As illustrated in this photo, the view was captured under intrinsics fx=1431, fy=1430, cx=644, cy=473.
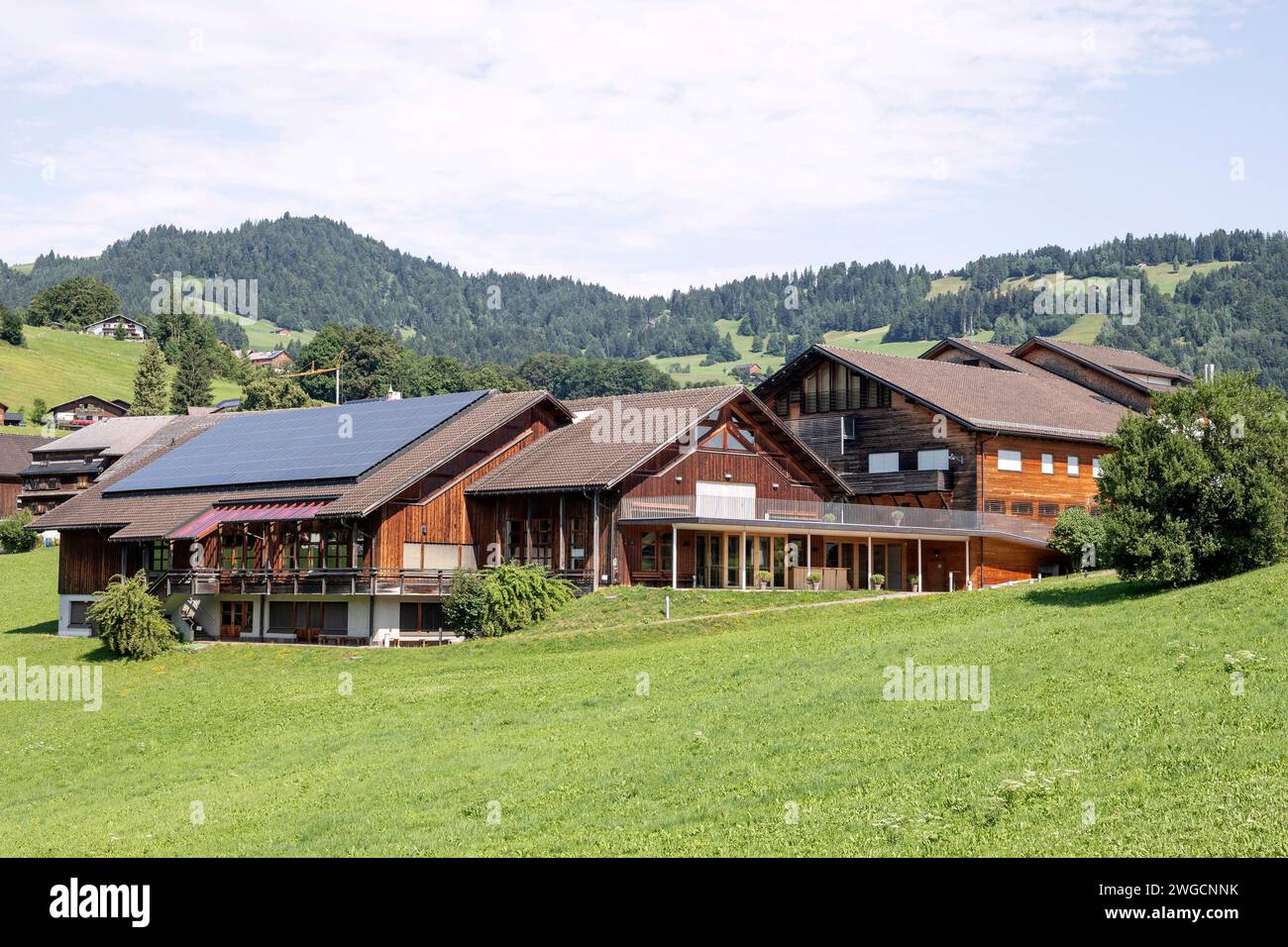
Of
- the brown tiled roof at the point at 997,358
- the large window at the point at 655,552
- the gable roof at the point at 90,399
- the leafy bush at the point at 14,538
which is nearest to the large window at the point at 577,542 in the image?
the large window at the point at 655,552

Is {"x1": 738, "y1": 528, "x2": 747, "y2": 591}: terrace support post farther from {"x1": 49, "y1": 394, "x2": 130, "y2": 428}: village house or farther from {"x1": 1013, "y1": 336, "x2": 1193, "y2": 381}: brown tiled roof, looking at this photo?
{"x1": 49, "y1": 394, "x2": 130, "y2": 428}: village house

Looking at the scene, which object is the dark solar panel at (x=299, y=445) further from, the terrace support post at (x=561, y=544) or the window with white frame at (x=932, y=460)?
the window with white frame at (x=932, y=460)

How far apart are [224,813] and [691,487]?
30943mm

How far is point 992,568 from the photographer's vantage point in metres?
57.3

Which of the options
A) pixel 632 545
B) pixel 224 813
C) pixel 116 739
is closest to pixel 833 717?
pixel 224 813

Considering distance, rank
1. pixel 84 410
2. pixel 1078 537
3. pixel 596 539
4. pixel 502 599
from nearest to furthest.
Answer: pixel 502 599 → pixel 596 539 → pixel 1078 537 → pixel 84 410

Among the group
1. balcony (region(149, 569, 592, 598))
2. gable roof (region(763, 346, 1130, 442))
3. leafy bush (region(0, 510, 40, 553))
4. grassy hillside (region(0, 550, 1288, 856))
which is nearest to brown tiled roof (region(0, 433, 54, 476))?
leafy bush (region(0, 510, 40, 553))

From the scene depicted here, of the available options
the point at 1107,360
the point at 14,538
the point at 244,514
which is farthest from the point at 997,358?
the point at 14,538

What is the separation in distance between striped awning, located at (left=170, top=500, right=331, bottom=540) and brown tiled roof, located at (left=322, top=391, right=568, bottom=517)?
120cm

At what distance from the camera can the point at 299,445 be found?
192 ft

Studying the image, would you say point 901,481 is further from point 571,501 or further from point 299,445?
point 299,445

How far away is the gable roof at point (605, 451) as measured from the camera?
167 ft

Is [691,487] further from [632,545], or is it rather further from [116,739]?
[116,739]

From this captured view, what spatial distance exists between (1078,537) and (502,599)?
2059 centimetres
